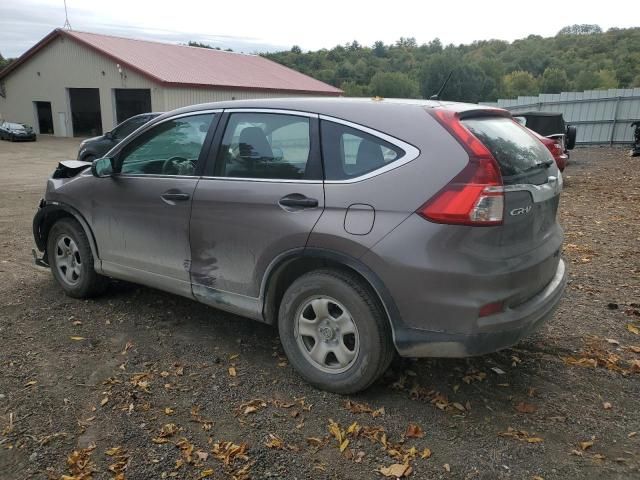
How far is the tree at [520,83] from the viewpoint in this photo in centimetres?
4862

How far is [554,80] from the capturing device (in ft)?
163

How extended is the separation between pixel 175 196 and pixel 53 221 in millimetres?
1798

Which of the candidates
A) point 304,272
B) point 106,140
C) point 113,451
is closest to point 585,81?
point 106,140

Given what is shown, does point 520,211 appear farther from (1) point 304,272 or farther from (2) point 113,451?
(2) point 113,451

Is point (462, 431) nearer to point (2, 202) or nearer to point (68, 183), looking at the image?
point (68, 183)

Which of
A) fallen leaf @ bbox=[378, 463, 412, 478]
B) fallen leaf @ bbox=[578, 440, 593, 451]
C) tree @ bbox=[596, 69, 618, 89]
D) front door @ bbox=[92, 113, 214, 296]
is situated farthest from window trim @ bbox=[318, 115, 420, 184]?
tree @ bbox=[596, 69, 618, 89]

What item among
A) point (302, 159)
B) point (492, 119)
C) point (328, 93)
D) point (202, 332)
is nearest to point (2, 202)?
point (202, 332)

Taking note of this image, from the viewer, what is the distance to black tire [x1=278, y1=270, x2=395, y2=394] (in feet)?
9.95

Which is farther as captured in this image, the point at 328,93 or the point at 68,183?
the point at 328,93

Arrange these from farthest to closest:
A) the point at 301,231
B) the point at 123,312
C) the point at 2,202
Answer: the point at 2,202 < the point at 123,312 < the point at 301,231

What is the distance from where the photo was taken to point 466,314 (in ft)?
9.18

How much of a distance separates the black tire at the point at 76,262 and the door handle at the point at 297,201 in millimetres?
2228

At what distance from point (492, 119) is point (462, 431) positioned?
6.03ft

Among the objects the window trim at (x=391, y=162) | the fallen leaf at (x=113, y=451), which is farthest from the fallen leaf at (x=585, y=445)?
the fallen leaf at (x=113, y=451)
